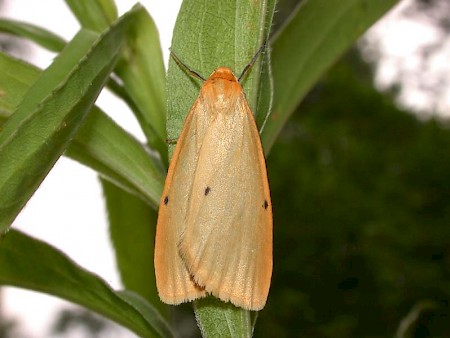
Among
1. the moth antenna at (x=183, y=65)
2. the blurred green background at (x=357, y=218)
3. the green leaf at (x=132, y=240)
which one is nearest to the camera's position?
the moth antenna at (x=183, y=65)

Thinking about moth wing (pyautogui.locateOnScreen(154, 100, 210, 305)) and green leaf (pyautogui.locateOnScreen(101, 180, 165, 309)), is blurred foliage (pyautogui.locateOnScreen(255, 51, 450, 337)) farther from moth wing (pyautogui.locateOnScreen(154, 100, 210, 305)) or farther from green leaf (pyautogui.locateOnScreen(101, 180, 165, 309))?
moth wing (pyautogui.locateOnScreen(154, 100, 210, 305))

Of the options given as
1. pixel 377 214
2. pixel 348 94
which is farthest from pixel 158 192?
pixel 348 94

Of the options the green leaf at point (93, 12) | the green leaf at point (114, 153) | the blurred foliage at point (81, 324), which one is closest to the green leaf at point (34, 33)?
the green leaf at point (93, 12)

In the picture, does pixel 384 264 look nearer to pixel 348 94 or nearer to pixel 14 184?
pixel 348 94

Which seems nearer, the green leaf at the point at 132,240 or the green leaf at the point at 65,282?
the green leaf at the point at 65,282

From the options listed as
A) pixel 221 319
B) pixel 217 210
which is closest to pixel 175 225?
pixel 217 210

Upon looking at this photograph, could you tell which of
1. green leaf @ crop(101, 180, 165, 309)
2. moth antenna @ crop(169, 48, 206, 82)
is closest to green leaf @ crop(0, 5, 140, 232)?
moth antenna @ crop(169, 48, 206, 82)

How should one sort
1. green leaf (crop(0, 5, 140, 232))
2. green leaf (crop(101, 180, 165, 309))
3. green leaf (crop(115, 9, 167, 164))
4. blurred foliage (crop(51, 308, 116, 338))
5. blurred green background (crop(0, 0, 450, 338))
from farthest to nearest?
blurred foliage (crop(51, 308, 116, 338))
blurred green background (crop(0, 0, 450, 338))
green leaf (crop(101, 180, 165, 309))
green leaf (crop(115, 9, 167, 164))
green leaf (crop(0, 5, 140, 232))

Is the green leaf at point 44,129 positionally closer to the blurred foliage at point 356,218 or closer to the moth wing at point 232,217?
the moth wing at point 232,217
